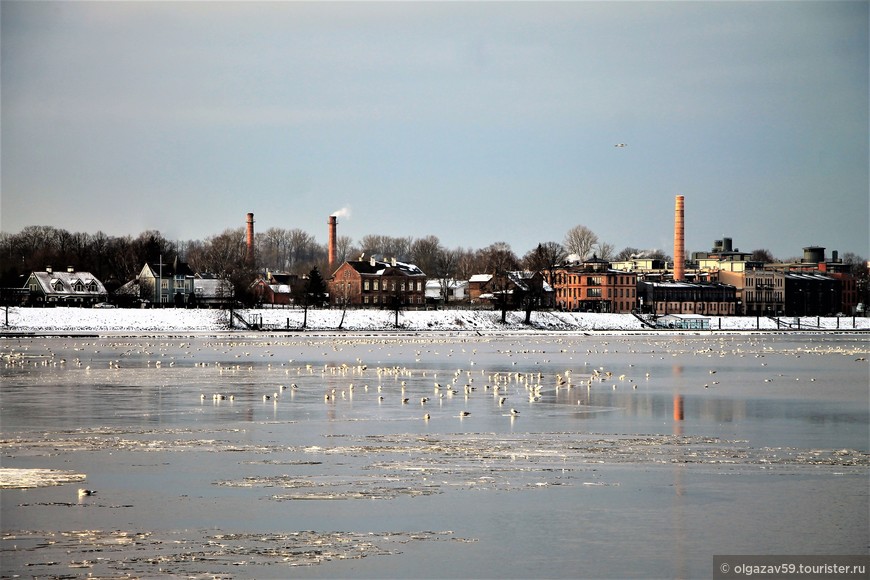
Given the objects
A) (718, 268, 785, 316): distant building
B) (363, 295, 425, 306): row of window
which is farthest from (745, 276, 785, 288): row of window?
(363, 295, 425, 306): row of window

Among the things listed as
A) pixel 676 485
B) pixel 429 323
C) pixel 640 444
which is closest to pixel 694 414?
pixel 640 444

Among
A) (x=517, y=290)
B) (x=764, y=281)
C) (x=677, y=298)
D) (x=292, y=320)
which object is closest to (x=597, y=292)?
(x=677, y=298)

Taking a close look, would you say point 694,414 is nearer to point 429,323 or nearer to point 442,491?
point 442,491

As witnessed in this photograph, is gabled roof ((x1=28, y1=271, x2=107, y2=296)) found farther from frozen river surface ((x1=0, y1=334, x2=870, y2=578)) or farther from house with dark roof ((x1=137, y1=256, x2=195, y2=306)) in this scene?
frozen river surface ((x1=0, y1=334, x2=870, y2=578))

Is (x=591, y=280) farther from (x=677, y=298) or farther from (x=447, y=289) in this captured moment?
(x=447, y=289)

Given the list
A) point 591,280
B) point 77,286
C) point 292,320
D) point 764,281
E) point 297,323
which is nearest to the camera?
point 297,323

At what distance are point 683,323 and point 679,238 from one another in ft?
86.3

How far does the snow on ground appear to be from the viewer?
3954 inches

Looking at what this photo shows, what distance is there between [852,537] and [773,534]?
87cm

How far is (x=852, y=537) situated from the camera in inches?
502

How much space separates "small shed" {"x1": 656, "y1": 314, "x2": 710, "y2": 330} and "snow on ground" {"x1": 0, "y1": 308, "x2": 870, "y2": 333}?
9.96ft

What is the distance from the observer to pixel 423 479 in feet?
52.6

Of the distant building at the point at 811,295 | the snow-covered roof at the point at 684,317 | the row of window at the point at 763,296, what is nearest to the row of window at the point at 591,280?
the snow-covered roof at the point at 684,317

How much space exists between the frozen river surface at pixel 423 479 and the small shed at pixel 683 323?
99.3 metres
